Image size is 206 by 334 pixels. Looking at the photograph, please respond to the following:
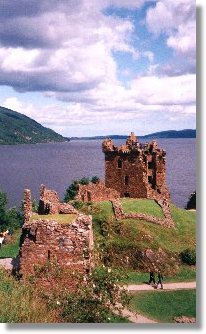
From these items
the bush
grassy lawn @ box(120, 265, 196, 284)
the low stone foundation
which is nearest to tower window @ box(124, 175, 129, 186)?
the low stone foundation

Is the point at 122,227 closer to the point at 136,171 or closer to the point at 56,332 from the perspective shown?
the point at 136,171

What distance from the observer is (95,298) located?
33.7 ft

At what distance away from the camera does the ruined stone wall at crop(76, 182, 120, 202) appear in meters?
28.9

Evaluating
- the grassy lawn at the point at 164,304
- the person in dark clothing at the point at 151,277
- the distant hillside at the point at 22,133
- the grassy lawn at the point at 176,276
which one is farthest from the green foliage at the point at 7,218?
the distant hillside at the point at 22,133

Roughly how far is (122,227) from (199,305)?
11.8 m

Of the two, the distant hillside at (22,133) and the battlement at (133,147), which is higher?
the distant hillside at (22,133)

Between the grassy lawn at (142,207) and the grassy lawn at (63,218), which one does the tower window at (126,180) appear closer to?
the grassy lawn at (142,207)

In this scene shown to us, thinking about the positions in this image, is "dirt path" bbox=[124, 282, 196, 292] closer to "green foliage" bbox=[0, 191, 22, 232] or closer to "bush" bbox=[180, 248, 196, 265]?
"bush" bbox=[180, 248, 196, 265]

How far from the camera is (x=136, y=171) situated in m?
31.5

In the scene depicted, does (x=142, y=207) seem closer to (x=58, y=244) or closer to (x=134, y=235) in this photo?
(x=134, y=235)

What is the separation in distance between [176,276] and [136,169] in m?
13.0

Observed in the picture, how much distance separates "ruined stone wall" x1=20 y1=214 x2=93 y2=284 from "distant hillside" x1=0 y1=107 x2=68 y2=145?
4867 inches

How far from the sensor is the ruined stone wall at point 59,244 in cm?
1123

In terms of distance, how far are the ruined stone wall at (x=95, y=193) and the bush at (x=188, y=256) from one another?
29.2ft
